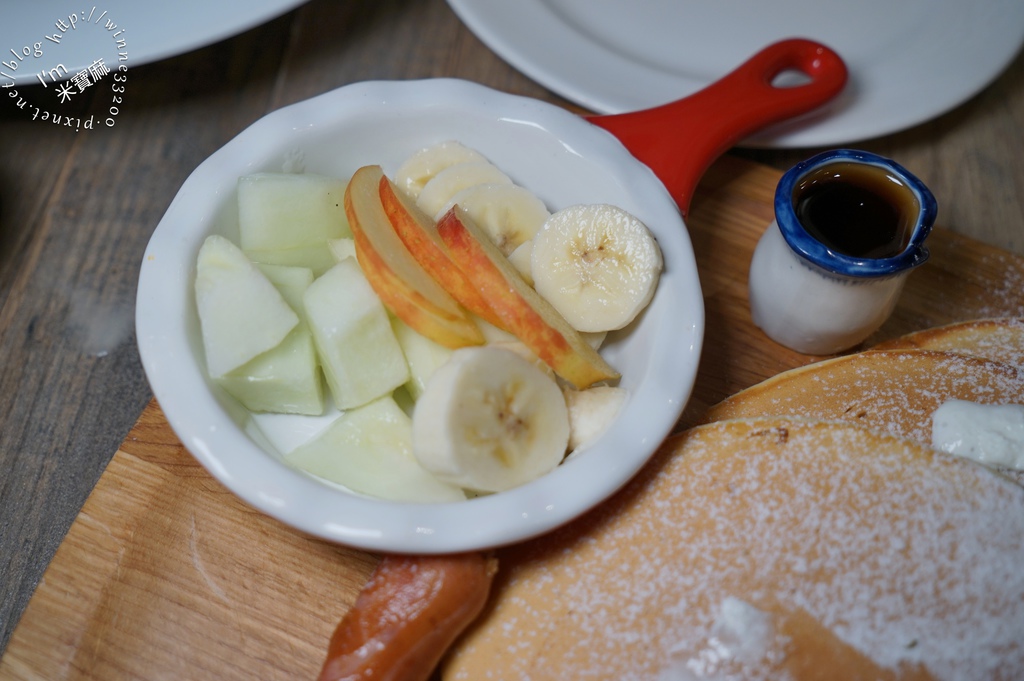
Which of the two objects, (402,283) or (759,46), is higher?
(759,46)

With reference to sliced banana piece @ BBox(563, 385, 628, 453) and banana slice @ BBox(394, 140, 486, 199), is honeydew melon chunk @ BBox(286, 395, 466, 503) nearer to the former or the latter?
sliced banana piece @ BBox(563, 385, 628, 453)

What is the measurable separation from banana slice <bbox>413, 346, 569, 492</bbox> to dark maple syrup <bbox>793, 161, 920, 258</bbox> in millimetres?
551

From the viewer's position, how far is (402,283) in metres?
1.17

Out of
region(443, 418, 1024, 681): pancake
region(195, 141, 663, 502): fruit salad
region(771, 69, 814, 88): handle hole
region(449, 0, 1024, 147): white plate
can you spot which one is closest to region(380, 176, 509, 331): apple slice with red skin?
region(195, 141, 663, 502): fruit salad

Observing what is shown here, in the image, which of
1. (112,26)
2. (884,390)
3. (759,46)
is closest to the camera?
(884,390)

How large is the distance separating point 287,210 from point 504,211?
0.35 m

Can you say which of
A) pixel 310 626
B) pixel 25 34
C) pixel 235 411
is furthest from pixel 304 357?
pixel 25 34

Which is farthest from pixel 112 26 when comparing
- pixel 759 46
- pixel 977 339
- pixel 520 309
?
pixel 977 339

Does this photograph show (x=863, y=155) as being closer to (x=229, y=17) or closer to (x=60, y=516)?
(x=229, y=17)

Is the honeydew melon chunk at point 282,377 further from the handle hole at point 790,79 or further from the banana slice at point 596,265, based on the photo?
the handle hole at point 790,79

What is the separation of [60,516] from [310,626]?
53 centimetres

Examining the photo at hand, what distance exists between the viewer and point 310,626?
119cm

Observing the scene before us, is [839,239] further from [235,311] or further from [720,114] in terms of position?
[235,311]

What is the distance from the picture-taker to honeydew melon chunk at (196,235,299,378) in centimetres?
114
